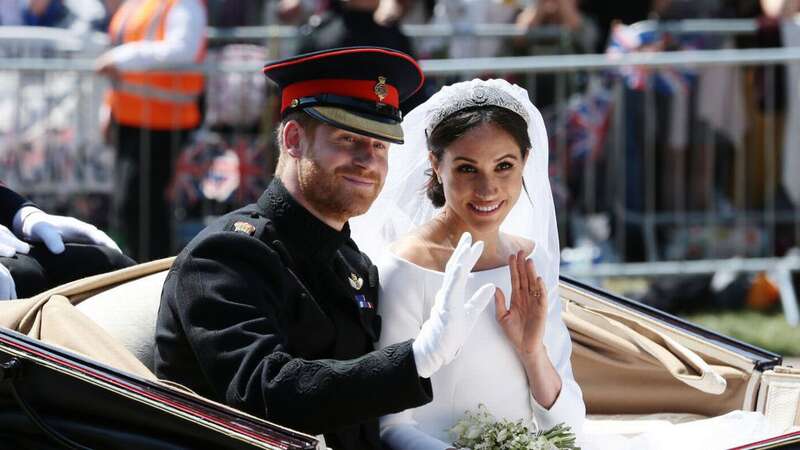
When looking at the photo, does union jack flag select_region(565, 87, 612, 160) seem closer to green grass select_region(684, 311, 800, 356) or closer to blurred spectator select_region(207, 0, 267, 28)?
green grass select_region(684, 311, 800, 356)

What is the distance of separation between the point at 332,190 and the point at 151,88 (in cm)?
462

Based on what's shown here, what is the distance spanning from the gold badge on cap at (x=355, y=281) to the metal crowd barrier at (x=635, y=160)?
436cm

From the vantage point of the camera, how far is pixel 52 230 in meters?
3.90

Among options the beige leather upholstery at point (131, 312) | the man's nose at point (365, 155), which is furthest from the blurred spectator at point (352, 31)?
the man's nose at point (365, 155)

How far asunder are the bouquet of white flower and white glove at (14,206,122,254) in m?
1.14

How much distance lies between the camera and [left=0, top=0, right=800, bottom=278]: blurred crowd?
7871 mm

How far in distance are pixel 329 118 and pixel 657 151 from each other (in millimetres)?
5128

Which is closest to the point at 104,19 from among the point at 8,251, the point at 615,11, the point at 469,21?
the point at 469,21

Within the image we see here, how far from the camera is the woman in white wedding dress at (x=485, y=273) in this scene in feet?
12.0

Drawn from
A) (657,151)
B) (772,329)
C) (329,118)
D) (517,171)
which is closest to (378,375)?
(329,118)

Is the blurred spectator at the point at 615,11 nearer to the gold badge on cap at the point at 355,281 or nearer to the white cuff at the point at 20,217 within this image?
the white cuff at the point at 20,217

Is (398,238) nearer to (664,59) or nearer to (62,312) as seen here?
(62,312)

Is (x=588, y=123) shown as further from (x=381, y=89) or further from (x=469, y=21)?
(x=381, y=89)

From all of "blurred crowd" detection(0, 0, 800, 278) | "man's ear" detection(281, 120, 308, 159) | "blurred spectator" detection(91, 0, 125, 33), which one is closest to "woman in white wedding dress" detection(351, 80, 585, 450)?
"man's ear" detection(281, 120, 308, 159)
